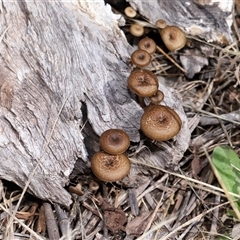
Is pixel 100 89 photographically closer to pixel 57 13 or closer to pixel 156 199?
pixel 57 13

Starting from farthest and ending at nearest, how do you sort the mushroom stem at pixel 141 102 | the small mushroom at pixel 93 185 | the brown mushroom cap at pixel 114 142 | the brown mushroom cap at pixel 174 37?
the brown mushroom cap at pixel 174 37 → the mushroom stem at pixel 141 102 → the small mushroom at pixel 93 185 → the brown mushroom cap at pixel 114 142

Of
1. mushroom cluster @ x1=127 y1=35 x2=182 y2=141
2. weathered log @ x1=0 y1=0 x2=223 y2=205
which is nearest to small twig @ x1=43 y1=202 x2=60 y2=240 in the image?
weathered log @ x1=0 y1=0 x2=223 y2=205

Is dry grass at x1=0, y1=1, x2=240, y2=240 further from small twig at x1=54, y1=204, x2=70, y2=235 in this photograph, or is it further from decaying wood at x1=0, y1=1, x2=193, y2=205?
decaying wood at x1=0, y1=1, x2=193, y2=205

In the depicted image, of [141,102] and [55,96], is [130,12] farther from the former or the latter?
[55,96]

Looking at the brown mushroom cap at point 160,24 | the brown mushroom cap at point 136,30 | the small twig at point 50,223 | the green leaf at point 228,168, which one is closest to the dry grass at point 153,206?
the small twig at point 50,223

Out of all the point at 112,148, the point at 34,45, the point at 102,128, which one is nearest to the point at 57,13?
the point at 34,45

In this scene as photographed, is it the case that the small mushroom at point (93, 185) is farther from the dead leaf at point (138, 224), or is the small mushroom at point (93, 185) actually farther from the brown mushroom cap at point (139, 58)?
the brown mushroom cap at point (139, 58)
